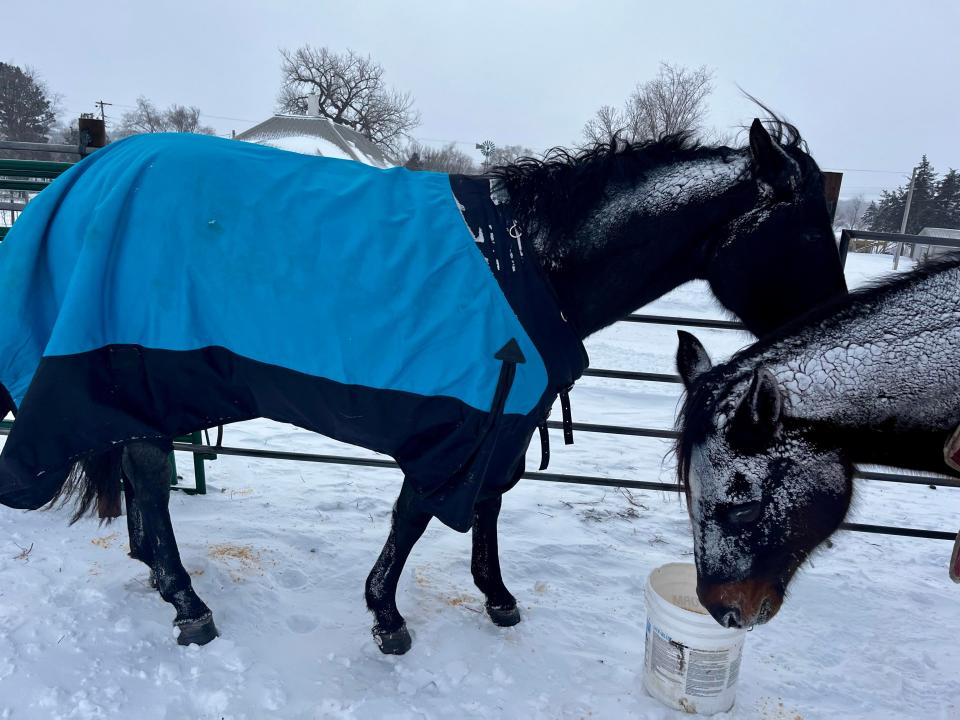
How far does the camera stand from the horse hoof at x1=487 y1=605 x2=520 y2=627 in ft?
7.86

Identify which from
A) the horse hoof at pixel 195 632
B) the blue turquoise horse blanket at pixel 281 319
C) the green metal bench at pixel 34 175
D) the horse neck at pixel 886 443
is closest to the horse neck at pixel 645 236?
the blue turquoise horse blanket at pixel 281 319

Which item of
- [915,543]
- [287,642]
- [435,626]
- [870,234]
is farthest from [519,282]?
[915,543]

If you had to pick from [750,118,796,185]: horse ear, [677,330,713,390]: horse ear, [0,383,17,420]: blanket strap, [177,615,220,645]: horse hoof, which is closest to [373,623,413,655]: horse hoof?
[177,615,220,645]: horse hoof

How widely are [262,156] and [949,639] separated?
10.9 ft

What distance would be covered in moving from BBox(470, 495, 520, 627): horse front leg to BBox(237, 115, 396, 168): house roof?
55.2ft

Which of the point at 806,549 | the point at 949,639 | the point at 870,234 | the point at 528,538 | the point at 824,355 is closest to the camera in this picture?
the point at 824,355

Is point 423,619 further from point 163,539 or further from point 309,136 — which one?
point 309,136

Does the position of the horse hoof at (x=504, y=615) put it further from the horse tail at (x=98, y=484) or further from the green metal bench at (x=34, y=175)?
the green metal bench at (x=34, y=175)

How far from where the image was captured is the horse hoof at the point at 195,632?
2133 mm

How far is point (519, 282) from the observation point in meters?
1.86

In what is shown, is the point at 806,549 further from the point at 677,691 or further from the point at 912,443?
the point at 677,691

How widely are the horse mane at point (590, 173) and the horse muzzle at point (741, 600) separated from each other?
46.2 inches

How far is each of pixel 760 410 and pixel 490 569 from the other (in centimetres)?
141

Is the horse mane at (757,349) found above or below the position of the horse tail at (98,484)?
above
